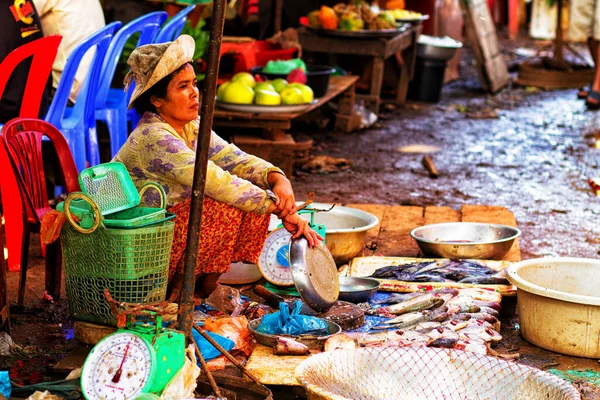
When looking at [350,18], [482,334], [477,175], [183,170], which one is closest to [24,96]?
[183,170]

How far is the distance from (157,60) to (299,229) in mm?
854

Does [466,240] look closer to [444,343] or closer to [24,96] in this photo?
[444,343]

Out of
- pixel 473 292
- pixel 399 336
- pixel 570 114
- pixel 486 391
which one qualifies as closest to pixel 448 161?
pixel 570 114

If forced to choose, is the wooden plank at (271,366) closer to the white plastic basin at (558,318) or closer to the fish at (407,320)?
the fish at (407,320)

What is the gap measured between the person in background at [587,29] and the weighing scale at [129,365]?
9.19 metres

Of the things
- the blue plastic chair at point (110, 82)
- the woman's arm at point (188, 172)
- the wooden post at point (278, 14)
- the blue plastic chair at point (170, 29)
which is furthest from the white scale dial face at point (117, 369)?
the wooden post at point (278, 14)

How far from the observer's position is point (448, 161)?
26.9 feet

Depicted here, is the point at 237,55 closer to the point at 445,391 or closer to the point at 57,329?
the point at 57,329

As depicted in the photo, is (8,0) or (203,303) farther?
(8,0)

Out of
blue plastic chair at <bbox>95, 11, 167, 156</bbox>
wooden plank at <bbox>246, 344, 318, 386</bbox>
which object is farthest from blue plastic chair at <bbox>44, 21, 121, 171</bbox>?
wooden plank at <bbox>246, 344, 318, 386</bbox>

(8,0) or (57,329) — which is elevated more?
(8,0)

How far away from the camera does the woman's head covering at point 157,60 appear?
357 centimetres

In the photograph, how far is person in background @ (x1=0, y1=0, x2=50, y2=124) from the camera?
493 centimetres

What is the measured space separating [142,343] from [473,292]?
184 cm
